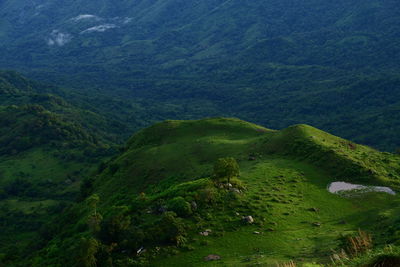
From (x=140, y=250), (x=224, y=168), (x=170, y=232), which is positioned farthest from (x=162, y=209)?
(x=224, y=168)

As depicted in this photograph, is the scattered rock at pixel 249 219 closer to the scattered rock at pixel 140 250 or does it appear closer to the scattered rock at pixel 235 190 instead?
the scattered rock at pixel 235 190

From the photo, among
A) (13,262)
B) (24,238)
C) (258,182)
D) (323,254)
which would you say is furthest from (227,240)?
(24,238)

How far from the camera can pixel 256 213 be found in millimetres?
45219

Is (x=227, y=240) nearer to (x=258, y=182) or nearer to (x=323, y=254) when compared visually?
(x=323, y=254)

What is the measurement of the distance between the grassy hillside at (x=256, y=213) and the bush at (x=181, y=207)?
0.12 meters

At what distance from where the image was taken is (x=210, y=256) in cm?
3722

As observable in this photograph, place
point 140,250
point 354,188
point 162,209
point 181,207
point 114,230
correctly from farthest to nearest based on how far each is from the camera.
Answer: point 354,188 < point 162,209 < point 181,207 < point 114,230 < point 140,250

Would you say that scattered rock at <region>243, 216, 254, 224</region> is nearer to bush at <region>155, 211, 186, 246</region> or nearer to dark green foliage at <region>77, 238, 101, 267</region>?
bush at <region>155, 211, 186, 246</region>

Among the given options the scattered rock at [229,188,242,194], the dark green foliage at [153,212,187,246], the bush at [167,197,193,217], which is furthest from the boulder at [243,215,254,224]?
the dark green foliage at [153,212,187,246]

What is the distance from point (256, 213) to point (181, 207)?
8.76m

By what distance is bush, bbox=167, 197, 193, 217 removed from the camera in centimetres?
4406

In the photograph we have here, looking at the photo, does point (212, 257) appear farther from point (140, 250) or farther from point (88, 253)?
point (88, 253)

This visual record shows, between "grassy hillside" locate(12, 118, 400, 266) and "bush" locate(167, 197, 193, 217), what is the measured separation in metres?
0.12

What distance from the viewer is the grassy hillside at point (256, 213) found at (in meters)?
37.7
